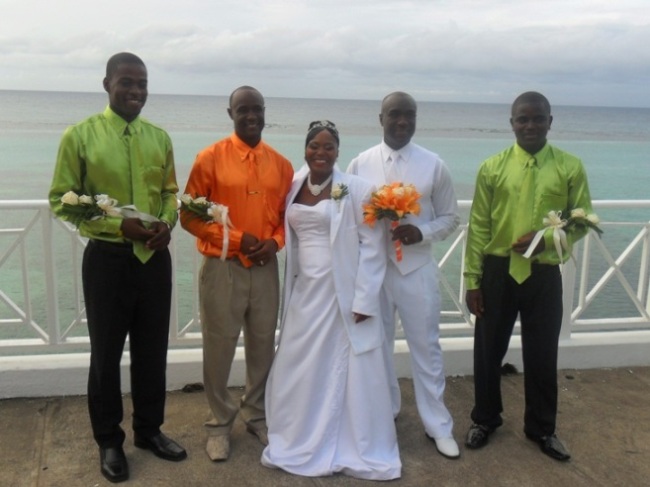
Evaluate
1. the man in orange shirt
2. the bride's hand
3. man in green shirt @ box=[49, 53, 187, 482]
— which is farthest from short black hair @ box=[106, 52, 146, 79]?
the bride's hand

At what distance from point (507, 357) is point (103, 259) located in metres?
3.58

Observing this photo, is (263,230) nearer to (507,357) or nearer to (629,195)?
(507,357)

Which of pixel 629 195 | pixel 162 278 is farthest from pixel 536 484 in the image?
pixel 629 195

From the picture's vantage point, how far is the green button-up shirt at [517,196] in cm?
427

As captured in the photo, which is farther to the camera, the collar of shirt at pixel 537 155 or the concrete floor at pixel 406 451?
the collar of shirt at pixel 537 155

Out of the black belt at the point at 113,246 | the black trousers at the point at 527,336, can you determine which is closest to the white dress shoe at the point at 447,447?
the black trousers at the point at 527,336

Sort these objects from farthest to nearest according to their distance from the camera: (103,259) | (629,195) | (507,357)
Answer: (629,195)
(507,357)
(103,259)

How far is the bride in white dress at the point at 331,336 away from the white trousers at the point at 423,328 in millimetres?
243

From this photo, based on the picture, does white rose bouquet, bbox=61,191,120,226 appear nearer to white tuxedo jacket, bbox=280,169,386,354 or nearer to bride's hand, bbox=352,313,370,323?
white tuxedo jacket, bbox=280,169,386,354

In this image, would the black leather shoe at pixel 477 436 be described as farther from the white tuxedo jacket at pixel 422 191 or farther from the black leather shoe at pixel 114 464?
the black leather shoe at pixel 114 464

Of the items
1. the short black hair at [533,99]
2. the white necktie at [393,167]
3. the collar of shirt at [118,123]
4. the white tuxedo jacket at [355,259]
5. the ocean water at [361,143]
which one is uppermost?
the short black hair at [533,99]

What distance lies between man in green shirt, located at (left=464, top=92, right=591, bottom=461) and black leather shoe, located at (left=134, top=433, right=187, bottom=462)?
189 cm

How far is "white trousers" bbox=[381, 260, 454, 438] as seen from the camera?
4445 millimetres

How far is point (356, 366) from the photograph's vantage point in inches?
167
